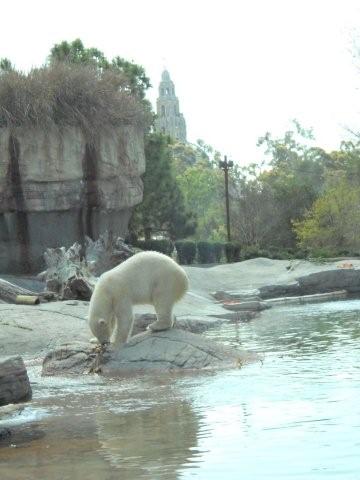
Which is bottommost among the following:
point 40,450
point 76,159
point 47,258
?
point 40,450

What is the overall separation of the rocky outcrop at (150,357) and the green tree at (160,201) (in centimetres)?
3139

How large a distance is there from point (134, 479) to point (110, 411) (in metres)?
2.63

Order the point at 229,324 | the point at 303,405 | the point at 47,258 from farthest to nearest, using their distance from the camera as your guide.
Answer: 1. the point at 47,258
2. the point at 229,324
3. the point at 303,405

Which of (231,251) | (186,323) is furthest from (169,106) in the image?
(186,323)

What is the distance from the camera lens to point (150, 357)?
10.1 m

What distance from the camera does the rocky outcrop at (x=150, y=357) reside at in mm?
10016

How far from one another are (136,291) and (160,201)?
33.1m

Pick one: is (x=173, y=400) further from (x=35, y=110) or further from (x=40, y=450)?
(x=35, y=110)

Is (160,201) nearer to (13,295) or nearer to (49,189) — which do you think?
(49,189)

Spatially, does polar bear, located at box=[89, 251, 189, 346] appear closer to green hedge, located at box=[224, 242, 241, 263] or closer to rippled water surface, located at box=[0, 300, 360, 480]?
rippled water surface, located at box=[0, 300, 360, 480]

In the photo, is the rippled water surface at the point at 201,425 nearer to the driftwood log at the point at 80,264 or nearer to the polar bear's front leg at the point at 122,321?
the polar bear's front leg at the point at 122,321

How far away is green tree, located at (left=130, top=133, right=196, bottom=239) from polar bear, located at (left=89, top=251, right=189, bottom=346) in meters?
31.3

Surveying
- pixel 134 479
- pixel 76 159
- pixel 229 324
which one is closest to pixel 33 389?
pixel 134 479

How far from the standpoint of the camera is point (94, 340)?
11.1 m
